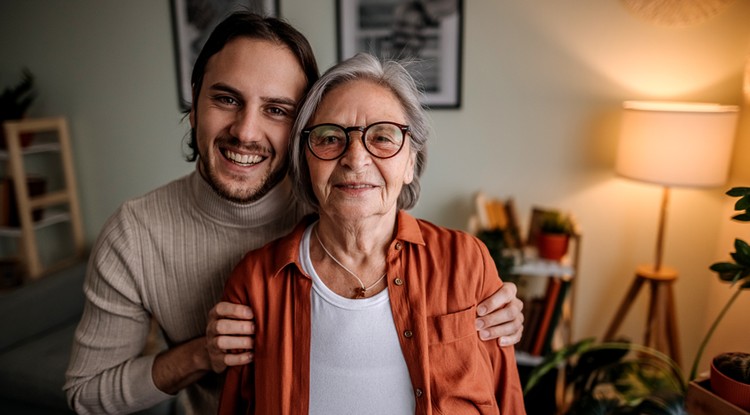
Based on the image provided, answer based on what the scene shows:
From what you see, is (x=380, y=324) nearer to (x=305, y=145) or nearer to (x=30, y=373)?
(x=305, y=145)

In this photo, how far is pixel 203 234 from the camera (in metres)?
1.30

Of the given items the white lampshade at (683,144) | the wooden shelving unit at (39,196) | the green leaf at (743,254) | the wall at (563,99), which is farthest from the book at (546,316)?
the wooden shelving unit at (39,196)

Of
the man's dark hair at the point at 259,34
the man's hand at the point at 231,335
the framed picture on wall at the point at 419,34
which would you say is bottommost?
the man's hand at the point at 231,335

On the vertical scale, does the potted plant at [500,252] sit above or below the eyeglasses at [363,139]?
Answer: below

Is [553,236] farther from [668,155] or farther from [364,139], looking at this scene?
[364,139]

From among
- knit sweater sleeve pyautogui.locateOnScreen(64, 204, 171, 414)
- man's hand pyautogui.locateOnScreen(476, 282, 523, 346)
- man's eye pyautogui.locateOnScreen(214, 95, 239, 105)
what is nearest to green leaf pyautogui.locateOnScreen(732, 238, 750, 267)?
man's hand pyautogui.locateOnScreen(476, 282, 523, 346)

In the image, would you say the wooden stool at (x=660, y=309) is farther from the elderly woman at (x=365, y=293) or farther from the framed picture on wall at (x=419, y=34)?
the elderly woman at (x=365, y=293)

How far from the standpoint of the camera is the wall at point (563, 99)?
2402mm

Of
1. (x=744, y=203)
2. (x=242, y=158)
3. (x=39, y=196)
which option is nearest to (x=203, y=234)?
(x=242, y=158)

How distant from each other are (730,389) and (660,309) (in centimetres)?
140

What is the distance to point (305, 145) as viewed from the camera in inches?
45.2

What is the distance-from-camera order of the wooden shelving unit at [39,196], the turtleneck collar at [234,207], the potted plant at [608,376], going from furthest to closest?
the wooden shelving unit at [39,196] → the potted plant at [608,376] → the turtleneck collar at [234,207]

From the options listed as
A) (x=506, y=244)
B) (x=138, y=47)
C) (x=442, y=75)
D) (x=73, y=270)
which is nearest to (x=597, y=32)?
(x=442, y=75)

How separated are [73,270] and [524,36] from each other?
2.96 metres
